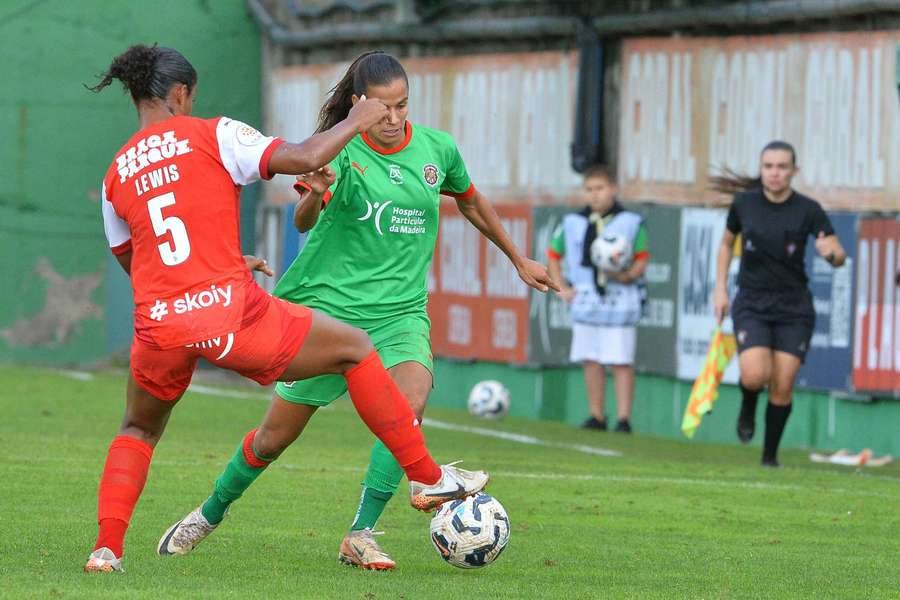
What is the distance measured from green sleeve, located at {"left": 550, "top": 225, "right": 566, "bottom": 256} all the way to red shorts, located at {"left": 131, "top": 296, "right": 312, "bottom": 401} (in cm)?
968

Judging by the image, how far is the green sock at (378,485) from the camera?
25.3 ft

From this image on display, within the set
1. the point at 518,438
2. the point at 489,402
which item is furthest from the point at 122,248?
the point at 489,402

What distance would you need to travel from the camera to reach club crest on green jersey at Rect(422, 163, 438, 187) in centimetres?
785

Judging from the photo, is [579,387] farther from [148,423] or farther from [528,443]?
[148,423]

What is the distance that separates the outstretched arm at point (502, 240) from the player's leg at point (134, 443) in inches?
68.0

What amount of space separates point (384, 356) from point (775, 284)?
570 centimetres

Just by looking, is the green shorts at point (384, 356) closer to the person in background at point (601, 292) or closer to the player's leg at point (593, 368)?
the person in background at point (601, 292)

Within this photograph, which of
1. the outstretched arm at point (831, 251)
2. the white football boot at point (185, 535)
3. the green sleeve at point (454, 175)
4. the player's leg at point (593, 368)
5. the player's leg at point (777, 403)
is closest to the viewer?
the white football boot at point (185, 535)

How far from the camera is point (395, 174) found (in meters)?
7.77

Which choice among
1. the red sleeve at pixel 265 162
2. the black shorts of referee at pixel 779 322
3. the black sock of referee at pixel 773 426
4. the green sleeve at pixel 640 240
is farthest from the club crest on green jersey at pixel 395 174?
the green sleeve at pixel 640 240

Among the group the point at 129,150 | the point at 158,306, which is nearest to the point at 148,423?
the point at 158,306

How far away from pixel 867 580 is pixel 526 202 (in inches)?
454

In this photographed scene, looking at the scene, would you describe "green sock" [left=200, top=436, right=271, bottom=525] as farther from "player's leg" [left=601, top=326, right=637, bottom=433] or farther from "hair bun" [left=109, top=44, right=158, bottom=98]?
"player's leg" [left=601, top=326, right=637, bottom=433]

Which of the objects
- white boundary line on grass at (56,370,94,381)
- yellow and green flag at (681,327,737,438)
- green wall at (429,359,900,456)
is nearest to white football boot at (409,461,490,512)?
yellow and green flag at (681,327,737,438)
